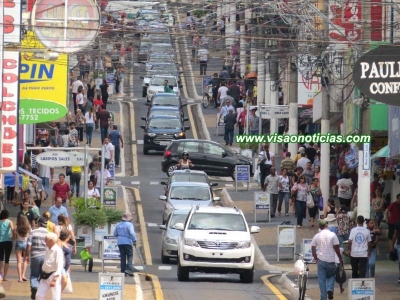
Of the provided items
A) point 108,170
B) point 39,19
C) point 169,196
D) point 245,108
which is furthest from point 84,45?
point 245,108

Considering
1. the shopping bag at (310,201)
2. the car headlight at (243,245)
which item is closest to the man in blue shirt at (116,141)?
the shopping bag at (310,201)

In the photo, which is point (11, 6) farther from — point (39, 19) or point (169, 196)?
point (169, 196)

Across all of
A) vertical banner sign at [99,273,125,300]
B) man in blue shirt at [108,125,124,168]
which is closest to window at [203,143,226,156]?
man in blue shirt at [108,125,124,168]

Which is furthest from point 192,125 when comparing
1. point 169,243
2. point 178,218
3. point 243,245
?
point 243,245

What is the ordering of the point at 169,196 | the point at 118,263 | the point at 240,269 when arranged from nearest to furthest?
the point at 240,269, the point at 118,263, the point at 169,196

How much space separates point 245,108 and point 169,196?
63.3 feet

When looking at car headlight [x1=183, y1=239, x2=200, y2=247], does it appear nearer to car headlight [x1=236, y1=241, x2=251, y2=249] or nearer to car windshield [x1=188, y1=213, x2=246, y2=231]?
car windshield [x1=188, y1=213, x2=246, y2=231]

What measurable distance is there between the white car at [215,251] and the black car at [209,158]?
18.9 metres

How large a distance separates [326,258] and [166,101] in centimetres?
3640

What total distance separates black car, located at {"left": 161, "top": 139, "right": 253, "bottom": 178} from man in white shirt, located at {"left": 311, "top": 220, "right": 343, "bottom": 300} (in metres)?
22.9

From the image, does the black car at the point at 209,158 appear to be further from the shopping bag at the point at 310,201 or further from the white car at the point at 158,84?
the white car at the point at 158,84

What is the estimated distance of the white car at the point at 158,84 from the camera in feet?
230

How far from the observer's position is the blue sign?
156ft

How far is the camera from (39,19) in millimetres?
29234
